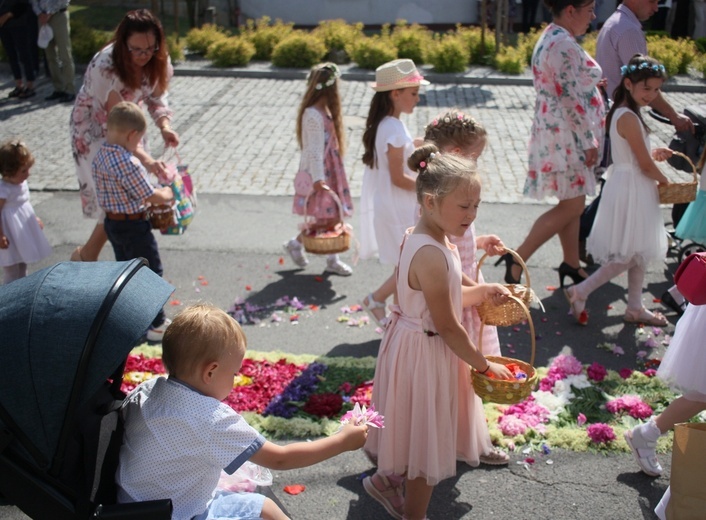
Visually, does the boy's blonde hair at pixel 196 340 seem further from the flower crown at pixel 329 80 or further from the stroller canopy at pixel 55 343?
the flower crown at pixel 329 80

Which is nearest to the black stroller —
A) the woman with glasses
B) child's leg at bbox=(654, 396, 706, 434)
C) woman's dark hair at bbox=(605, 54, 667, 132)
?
child's leg at bbox=(654, 396, 706, 434)

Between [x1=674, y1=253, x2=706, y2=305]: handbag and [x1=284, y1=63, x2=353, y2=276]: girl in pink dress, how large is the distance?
3.39 metres

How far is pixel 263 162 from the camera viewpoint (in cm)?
1020

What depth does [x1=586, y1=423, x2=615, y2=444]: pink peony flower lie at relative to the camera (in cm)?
454

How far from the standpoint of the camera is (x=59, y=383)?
2.60 m

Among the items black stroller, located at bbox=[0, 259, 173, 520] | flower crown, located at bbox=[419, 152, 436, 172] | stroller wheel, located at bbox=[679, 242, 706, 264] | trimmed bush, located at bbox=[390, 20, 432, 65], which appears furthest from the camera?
trimmed bush, located at bbox=[390, 20, 432, 65]

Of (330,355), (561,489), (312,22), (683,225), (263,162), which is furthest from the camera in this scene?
(312,22)

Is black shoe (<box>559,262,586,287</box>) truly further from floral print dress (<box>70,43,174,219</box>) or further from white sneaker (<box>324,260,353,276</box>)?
floral print dress (<box>70,43,174,219</box>)

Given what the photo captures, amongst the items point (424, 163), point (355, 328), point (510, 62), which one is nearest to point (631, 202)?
point (355, 328)

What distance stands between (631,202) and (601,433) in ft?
6.67

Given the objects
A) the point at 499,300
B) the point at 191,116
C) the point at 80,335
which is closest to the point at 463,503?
the point at 499,300

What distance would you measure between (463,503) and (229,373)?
1.79 m

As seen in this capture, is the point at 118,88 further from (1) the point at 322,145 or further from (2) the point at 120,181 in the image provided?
(1) the point at 322,145

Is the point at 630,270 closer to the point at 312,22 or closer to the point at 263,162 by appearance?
the point at 263,162
